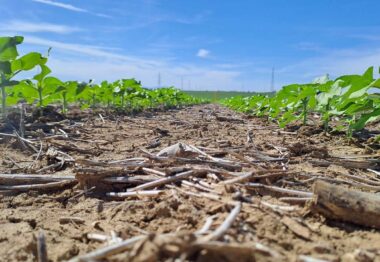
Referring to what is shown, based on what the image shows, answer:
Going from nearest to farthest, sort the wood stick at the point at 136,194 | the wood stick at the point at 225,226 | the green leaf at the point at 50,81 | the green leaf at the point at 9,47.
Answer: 1. the wood stick at the point at 225,226
2. the wood stick at the point at 136,194
3. the green leaf at the point at 9,47
4. the green leaf at the point at 50,81

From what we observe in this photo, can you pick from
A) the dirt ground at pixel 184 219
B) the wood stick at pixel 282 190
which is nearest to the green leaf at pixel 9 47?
the dirt ground at pixel 184 219

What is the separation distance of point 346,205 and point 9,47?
15.1 feet

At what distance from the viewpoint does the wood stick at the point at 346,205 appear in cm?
150

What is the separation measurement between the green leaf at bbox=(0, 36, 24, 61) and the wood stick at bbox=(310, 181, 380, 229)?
4.44m

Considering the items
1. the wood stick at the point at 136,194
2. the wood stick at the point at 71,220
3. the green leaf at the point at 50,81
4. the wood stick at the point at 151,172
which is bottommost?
the wood stick at the point at 71,220

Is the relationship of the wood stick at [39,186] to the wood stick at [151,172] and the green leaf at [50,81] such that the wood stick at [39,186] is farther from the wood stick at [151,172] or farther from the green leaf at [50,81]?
the green leaf at [50,81]

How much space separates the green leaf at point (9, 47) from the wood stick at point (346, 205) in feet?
14.6

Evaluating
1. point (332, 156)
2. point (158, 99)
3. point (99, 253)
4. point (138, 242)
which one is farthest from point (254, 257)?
point (158, 99)

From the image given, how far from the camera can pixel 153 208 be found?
→ 5.65 feet

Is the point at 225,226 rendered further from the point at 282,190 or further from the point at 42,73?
the point at 42,73

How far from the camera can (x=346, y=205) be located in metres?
1.50

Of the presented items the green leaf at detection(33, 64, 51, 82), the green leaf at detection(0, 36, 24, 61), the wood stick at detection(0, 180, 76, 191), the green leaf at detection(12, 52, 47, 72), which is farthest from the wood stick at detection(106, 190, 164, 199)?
the green leaf at detection(33, 64, 51, 82)

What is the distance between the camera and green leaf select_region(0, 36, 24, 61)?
15.0 ft

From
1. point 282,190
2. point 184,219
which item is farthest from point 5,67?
point 282,190
